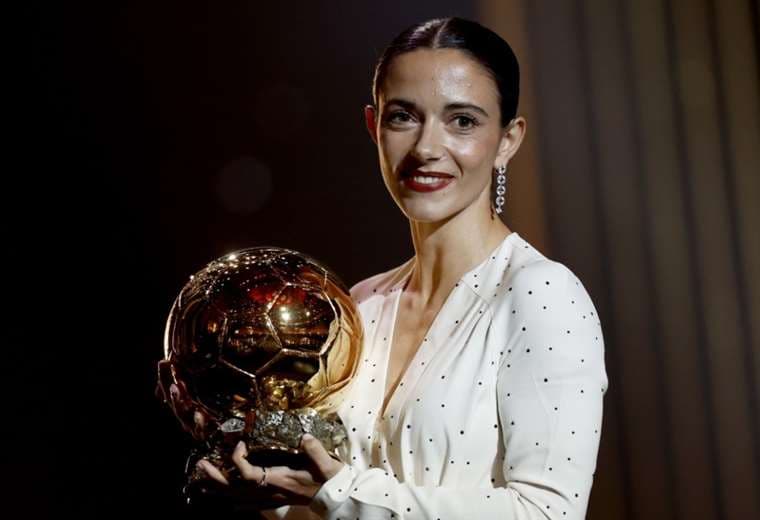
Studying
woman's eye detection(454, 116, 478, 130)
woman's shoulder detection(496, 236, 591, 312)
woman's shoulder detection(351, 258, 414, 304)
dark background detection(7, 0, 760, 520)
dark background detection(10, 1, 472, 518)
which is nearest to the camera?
woman's shoulder detection(496, 236, 591, 312)

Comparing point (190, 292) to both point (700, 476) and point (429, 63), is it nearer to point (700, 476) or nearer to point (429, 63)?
point (429, 63)

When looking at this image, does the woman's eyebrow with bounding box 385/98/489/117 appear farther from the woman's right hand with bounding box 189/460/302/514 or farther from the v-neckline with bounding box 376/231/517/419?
the woman's right hand with bounding box 189/460/302/514

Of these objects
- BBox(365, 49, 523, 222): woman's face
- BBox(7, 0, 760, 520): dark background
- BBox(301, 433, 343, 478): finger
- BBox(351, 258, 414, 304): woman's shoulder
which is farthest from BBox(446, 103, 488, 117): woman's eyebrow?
BBox(7, 0, 760, 520): dark background

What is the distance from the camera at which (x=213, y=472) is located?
1.08 metres

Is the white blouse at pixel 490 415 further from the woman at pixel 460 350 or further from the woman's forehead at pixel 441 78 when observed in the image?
the woman's forehead at pixel 441 78

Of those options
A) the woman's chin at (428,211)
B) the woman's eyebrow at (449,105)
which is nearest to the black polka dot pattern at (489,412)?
the woman's chin at (428,211)

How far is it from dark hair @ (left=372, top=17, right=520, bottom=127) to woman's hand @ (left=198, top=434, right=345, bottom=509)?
0.55 meters

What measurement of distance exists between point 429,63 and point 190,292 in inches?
17.7

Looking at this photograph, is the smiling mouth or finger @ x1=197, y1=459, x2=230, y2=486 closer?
finger @ x1=197, y1=459, x2=230, y2=486

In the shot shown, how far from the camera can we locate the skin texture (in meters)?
1.28

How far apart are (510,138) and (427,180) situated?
0.55 feet

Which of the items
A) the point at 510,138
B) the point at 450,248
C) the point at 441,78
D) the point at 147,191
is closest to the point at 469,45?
the point at 441,78

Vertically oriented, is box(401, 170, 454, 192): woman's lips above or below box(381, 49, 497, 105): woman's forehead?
below

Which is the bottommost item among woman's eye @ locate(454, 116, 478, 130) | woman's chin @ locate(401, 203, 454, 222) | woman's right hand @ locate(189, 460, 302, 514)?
woman's right hand @ locate(189, 460, 302, 514)
